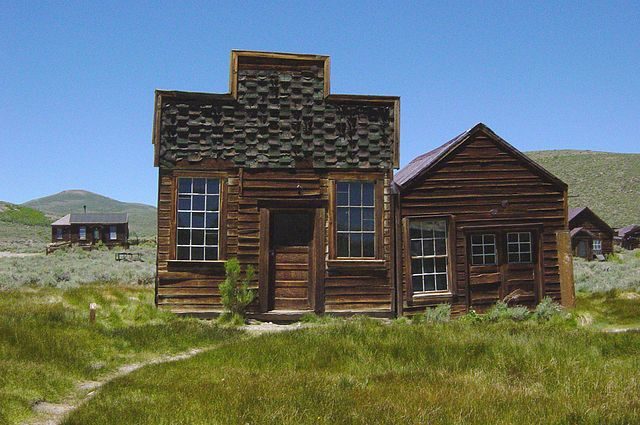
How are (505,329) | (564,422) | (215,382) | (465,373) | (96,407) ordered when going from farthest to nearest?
(505,329) → (465,373) → (215,382) → (96,407) → (564,422)

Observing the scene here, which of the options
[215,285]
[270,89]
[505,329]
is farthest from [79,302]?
[505,329]

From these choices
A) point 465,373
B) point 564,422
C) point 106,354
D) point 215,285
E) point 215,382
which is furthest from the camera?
point 215,285

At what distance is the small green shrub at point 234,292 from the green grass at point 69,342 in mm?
1203

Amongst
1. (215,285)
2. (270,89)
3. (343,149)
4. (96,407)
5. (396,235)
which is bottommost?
A: (96,407)

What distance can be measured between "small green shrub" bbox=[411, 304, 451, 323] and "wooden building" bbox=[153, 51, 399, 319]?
88 cm

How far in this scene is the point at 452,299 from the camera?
13867mm

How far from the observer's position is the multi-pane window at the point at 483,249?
1425cm

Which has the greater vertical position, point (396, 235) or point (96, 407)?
point (396, 235)

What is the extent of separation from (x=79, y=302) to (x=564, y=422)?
1219 centimetres

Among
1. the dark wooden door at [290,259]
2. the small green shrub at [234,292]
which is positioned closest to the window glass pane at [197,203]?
the small green shrub at [234,292]

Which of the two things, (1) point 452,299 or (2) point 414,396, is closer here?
(2) point 414,396

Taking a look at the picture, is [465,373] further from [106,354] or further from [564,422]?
[106,354]

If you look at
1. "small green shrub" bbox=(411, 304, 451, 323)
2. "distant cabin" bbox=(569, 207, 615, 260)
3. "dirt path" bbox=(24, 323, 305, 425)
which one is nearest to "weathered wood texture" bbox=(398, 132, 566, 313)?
"small green shrub" bbox=(411, 304, 451, 323)

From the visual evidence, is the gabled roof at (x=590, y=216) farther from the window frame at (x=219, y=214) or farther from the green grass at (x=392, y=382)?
the green grass at (x=392, y=382)
